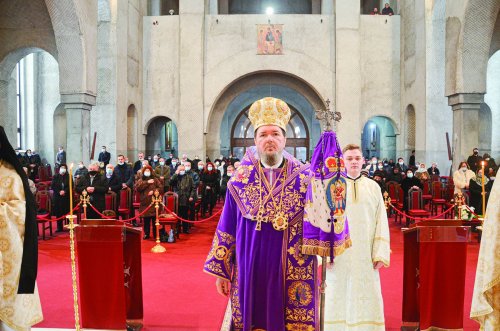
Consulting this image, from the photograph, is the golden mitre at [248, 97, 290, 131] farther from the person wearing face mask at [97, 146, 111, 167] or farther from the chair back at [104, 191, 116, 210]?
the person wearing face mask at [97, 146, 111, 167]

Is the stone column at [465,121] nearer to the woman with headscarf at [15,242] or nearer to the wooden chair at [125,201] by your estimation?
the wooden chair at [125,201]

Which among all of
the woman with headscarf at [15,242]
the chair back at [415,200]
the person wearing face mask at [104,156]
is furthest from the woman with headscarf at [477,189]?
the person wearing face mask at [104,156]

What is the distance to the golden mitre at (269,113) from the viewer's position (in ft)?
10.8

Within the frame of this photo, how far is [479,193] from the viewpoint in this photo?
10.9 metres

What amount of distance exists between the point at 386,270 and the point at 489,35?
9.89 meters

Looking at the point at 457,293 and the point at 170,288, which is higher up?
the point at 457,293

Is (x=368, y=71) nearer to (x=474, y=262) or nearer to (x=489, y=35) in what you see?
(x=489, y=35)

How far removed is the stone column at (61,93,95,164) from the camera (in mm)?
15250

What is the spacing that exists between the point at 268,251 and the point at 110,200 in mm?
8331

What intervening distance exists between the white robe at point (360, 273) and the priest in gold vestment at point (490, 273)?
1.45 metres

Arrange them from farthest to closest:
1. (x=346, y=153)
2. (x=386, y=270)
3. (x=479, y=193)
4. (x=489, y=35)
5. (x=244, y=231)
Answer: (x=489, y=35)
(x=479, y=193)
(x=386, y=270)
(x=346, y=153)
(x=244, y=231)

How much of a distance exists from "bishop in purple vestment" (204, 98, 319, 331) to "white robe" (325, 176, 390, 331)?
1.33 m

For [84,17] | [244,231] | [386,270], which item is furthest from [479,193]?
[84,17]

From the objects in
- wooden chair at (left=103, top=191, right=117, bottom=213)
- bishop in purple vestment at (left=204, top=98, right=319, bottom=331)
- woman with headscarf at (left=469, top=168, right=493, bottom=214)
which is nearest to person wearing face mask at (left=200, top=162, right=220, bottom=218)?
wooden chair at (left=103, top=191, right=117, bottom=213)
